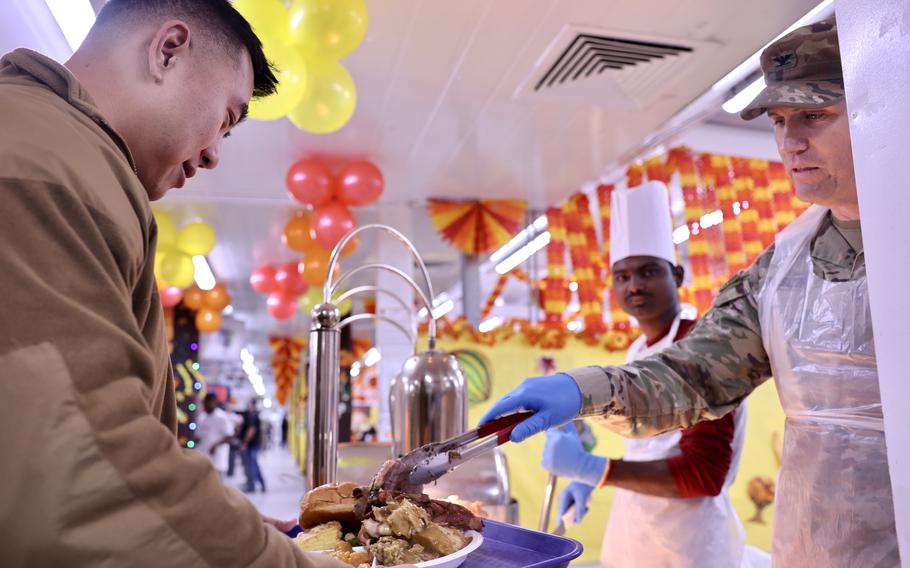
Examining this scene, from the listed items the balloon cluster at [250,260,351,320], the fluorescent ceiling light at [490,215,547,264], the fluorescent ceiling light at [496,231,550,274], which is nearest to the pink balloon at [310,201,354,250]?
the balloon cluster at [250,260,351,320]


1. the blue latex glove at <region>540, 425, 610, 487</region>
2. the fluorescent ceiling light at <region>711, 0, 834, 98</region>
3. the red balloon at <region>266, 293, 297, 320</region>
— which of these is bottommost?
the blue latex glove at <region>540, 425, 610, 487</region>

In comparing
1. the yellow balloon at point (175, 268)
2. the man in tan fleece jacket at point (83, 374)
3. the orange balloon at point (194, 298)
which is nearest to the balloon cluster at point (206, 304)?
the orange balloon at point (194, 298)

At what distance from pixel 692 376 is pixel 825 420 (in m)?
0.33

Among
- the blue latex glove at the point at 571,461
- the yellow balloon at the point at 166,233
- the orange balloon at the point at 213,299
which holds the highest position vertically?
the yellow balloon at the point at 166,233

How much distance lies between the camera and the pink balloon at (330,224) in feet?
15.9

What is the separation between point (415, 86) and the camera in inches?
165

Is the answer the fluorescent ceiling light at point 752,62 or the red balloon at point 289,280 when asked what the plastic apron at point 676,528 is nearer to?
the fluorescent ceiling light at point 752,62

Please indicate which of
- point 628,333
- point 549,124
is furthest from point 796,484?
point 628,333

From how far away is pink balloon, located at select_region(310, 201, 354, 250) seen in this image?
484 centimetres

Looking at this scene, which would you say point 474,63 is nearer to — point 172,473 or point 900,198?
point 900,198

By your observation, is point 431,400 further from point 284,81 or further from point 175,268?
point 175,268

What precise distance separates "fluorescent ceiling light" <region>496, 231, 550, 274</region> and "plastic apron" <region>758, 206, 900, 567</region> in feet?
17.1

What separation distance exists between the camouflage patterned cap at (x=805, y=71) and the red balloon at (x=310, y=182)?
11.8ft

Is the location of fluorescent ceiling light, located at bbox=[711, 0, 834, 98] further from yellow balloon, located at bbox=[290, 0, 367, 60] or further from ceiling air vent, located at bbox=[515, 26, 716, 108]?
yellow balloon, located at bbox=[290, 0, 367, 60]
